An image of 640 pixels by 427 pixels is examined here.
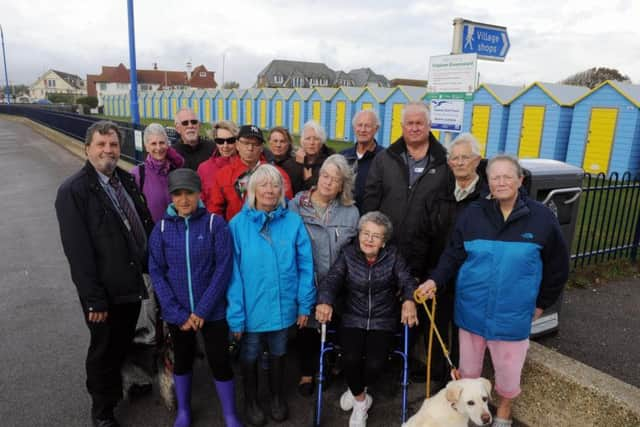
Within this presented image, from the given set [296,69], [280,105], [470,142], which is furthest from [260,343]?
[296,69]

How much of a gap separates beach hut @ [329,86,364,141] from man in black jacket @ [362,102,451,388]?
22405 mm

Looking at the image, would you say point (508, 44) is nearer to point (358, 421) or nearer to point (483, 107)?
point (358, 421)

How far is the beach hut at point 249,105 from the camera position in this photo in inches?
1334

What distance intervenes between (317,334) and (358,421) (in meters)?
Answer: 0.80

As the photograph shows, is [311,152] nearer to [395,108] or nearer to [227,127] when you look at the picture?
[227,127]

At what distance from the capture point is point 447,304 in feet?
11.6

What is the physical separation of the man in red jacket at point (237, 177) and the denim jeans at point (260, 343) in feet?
3.60

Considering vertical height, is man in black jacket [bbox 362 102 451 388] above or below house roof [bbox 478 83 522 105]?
below

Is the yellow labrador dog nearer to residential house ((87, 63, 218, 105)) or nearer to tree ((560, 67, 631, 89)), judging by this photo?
tree ((560, 67, 631, 89))

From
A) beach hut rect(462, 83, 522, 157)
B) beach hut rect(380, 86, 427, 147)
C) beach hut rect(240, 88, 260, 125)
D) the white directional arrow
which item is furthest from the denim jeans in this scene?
beach hut rect(240, 88, 260, 125)

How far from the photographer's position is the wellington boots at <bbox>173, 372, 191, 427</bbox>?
322 cm

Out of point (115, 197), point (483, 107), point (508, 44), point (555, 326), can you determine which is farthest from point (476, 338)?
point (483, 107)

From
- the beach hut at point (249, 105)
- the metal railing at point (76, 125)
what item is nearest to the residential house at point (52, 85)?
the metal railing at point (76, 125)

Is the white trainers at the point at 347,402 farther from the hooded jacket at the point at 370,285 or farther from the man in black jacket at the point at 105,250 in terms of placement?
the man in black jacket at the point at 105,250
